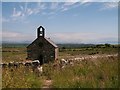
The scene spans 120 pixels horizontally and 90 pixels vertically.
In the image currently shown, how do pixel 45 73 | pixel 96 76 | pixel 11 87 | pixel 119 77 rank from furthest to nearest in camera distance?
pixel 45 73
pixel 96 76
pixel 119 77
pixel 11 87

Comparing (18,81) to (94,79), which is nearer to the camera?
(18,81)

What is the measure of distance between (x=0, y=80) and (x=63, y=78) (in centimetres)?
158

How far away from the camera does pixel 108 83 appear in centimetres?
649

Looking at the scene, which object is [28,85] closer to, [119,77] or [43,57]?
[119,77]

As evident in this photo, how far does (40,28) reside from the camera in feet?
81.5

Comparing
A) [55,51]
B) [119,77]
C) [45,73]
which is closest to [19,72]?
[45,73]

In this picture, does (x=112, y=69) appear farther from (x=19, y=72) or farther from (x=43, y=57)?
(x=43, y=57)

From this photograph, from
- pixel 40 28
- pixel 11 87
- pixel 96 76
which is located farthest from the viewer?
pixel 40 28

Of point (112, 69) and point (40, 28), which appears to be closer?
point (112, 69)

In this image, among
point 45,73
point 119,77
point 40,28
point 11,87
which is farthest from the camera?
point 40,28

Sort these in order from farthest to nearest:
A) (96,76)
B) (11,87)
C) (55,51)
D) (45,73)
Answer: (55,51) → (45,73) → (96,76) → (11,87)

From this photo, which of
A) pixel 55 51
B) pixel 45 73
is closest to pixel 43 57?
pixel 55 51

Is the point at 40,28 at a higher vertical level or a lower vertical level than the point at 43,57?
higher

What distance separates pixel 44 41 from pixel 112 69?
19.5m
